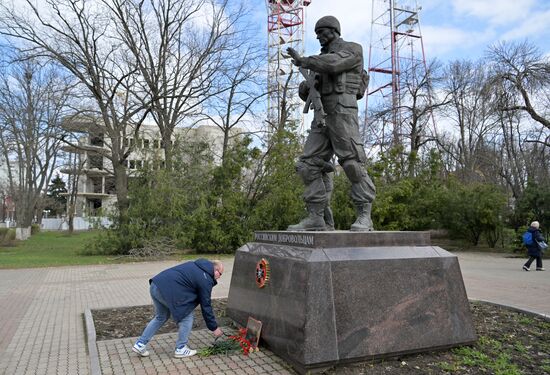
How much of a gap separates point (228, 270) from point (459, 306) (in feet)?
31.8

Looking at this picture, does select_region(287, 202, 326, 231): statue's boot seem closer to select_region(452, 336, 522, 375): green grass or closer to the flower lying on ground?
the flower lying on ground

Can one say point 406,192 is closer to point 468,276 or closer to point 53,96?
point 468,276

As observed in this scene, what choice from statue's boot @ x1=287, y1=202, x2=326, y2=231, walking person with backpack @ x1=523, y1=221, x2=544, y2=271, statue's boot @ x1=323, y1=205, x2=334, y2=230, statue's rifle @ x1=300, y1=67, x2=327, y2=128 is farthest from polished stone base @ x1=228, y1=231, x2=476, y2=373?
walking person with backpack @ x1=523, y1=221, x2=544, y2=271

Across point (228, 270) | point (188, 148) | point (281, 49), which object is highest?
point (281, 49)

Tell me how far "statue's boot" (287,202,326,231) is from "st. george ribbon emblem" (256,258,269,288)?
80 centimetres

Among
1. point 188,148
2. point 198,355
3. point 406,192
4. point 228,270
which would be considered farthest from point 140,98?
point 198,355

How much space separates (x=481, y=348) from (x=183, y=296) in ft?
11.3

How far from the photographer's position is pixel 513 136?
26.8m

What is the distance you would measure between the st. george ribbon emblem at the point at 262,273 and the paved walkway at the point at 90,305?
2.57ft

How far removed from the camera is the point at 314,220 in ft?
19.7

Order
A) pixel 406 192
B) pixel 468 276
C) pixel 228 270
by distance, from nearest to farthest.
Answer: pixel 468 276 < pixel 228 270 < pixel 406 192

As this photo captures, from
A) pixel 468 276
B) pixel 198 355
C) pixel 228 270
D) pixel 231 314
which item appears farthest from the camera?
pixel 228 270

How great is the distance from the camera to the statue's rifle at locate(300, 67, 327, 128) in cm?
576

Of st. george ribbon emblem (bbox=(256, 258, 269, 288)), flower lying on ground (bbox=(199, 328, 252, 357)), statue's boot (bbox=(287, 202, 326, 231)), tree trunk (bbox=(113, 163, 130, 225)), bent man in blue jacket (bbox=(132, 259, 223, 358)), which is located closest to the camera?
bent man in blue jacket (bbox=(132, 259, 223, 358))
